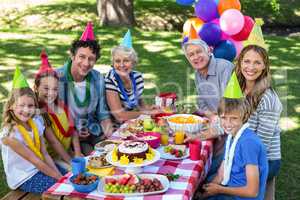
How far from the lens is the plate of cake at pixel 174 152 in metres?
3.13

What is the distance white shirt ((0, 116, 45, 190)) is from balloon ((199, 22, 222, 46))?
144 inches

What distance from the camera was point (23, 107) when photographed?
3.25m

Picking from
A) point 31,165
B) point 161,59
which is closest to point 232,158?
point 31,165

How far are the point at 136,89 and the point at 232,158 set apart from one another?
171 cm

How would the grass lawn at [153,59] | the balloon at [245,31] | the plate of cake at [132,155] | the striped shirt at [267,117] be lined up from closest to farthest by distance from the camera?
the plate of cake at [132,155], the striped shirt at [267,117], the grass lawn at [153,59], the balloon at [245,31]

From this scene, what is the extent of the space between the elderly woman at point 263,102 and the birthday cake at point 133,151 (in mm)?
993

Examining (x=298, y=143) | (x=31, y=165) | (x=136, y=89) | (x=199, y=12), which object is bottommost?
(x=298, y=143)

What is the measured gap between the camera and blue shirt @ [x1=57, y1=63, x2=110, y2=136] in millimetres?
4145

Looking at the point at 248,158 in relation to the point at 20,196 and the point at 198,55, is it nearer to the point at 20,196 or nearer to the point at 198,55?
the point at 198,55

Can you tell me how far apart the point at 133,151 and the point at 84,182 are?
46cm

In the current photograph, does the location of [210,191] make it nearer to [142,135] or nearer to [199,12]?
[142,135]

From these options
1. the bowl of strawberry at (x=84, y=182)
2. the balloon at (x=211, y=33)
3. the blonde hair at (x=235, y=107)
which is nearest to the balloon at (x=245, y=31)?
the balloon at (x=211, y=33)

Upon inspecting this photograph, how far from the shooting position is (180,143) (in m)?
3.40

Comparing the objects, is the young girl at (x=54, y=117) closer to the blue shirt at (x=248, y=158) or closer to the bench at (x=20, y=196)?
the bench at (x=20, y=196)
